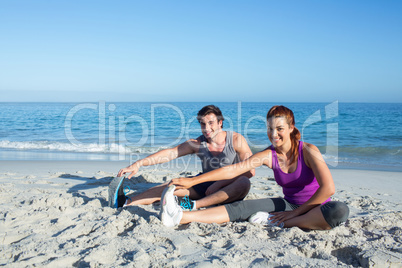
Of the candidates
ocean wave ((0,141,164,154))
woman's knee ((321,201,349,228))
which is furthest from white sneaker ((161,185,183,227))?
ocean wave ((0,141,164,154))

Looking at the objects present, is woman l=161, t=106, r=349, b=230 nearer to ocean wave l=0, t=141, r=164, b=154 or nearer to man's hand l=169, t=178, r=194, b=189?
man's hand l=169, t=178, r=194, b=189

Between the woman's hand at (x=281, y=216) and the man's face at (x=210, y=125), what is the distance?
1115mm

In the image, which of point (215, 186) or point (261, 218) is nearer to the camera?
point (261, 218)

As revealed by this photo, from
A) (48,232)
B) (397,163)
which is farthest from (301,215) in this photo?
(397,163)

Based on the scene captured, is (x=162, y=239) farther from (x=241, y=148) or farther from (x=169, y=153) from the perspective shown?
(x=241, y=148)

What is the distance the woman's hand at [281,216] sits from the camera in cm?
284

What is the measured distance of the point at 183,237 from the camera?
2.54 m

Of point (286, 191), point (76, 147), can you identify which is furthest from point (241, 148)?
point (76, 147)

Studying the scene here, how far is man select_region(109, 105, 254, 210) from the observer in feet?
11.0

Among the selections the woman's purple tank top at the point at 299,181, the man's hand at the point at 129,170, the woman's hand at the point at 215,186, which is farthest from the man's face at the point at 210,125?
the man's hand at the point at 129,170

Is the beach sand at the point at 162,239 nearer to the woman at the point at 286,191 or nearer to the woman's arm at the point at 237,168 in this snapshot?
the woman at the point at 286,191

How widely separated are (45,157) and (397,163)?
8.99 m

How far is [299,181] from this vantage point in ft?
9.28

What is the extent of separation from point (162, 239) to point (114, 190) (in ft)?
3.26
